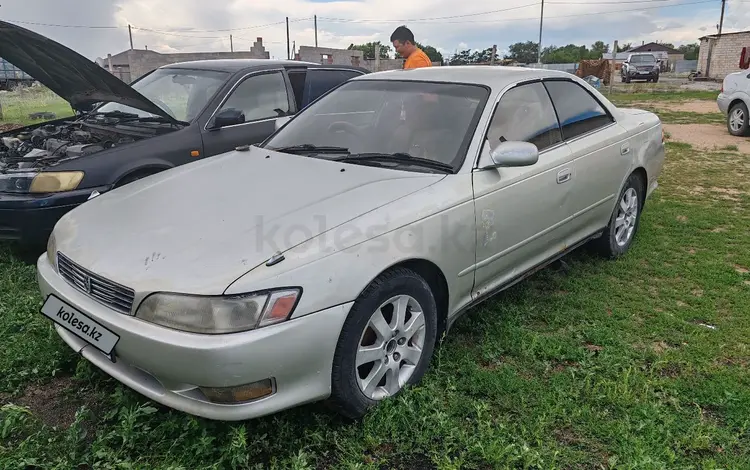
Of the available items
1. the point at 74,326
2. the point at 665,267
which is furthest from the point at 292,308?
the point at 665,267

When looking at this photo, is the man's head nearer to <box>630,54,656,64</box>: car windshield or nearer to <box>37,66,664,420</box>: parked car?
<box>37,66,664,420</box>: parked car

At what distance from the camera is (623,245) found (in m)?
4.52

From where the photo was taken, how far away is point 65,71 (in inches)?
175

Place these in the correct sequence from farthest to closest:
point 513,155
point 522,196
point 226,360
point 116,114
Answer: point 116,114 < point 522,196 < point 513,155 < point 226,360

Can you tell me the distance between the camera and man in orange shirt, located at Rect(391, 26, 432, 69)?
615 cm

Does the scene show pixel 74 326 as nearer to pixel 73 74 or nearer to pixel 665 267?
pixel 73 74

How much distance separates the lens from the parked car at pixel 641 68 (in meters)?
29.4

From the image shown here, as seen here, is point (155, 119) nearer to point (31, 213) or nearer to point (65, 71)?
point (65, 71)

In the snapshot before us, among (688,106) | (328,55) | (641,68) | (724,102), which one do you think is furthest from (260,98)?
(641,68)

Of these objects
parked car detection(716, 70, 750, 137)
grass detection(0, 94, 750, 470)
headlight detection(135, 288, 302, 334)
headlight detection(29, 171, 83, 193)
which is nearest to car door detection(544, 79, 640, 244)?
grass detection(0, 94, 750, 470)

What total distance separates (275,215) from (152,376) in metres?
0.82

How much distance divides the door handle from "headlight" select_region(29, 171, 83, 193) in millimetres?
3304

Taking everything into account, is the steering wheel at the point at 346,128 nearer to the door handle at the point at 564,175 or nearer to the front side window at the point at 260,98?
the door handle at the point at 564,175

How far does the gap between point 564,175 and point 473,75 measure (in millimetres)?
837
